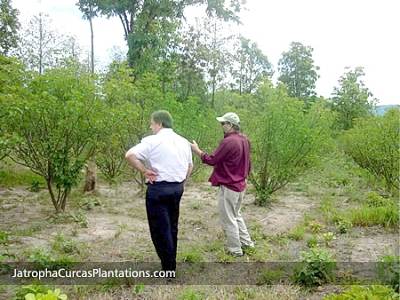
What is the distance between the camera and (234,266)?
5.28 metres

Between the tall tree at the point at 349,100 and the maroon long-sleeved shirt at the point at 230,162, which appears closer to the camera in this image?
the maroon long-sleeved shirt at the point at 230,162

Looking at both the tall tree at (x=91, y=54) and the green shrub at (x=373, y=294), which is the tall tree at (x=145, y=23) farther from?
the green shrub at (x=373, y=294)

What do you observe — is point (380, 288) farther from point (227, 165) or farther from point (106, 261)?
point (106, 261)

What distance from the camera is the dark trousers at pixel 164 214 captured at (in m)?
4.62

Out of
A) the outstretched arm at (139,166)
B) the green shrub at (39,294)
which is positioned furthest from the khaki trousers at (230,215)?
the green shrub at (39,294)

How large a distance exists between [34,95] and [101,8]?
14627mm

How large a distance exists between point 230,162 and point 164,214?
1.27 metres

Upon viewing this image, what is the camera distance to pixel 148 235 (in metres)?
6.65

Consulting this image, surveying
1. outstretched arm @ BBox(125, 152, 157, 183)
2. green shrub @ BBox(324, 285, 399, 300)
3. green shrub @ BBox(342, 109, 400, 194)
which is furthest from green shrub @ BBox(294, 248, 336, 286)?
green shrub @ BBox(342, 109, 400, 194)

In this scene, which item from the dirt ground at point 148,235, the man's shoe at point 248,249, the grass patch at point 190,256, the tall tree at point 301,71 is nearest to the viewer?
the dirt ground at point 148,235

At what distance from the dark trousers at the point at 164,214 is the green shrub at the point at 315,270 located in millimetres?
1373

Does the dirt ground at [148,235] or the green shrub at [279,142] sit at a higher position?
the green shrub at [279,142]

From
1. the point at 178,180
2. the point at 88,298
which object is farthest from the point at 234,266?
the point at 88,298

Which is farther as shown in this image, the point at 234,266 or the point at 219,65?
the point at 219,65
